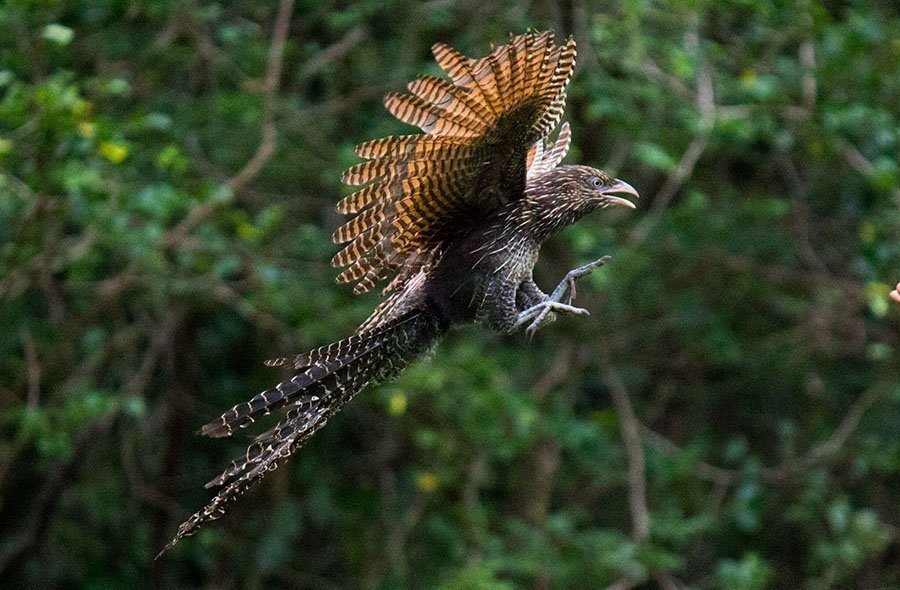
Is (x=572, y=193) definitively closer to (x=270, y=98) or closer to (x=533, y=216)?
(x=533, y=216)

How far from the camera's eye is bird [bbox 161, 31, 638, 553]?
3734 mm

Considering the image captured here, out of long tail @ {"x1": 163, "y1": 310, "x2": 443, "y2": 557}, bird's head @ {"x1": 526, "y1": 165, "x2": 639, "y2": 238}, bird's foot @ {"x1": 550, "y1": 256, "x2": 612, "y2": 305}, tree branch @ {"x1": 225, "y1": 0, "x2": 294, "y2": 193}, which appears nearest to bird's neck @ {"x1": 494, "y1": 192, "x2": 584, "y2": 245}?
bird's head @ {"x1": 526, "y1": 165, "x2": 639, "y2": 238}

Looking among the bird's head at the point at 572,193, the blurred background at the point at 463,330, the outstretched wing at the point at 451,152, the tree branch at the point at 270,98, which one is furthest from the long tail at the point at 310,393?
the tree branch at the point at 270,98

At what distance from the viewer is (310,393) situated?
4.00 metres

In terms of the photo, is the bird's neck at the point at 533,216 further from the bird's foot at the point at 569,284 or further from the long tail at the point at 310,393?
the long tail at the point at 310,393

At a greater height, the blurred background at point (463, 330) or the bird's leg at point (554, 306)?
the bird's leg at point (554, 306)

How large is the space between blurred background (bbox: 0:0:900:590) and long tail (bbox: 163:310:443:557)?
1782mm

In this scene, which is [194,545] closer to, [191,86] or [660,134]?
[191,86]

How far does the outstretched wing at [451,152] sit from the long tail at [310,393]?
8.0 inches

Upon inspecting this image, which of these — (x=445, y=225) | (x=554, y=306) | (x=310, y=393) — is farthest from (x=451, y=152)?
(x=310, y=393)

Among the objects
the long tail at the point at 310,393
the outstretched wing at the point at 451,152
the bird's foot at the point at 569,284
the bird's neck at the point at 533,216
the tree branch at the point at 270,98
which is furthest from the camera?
the tree branch at the point at 270,98

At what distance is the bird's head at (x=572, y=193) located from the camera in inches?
166

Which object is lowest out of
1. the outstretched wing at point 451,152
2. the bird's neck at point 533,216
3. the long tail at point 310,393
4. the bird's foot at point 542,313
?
the long tail at point 310,393

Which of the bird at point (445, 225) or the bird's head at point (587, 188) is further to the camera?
the bird's head at point (587, 188)
